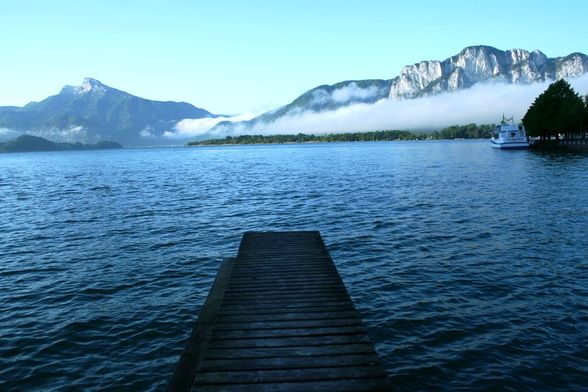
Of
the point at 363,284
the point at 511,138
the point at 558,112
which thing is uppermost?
the point at 558,112

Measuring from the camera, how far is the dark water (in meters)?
13.3

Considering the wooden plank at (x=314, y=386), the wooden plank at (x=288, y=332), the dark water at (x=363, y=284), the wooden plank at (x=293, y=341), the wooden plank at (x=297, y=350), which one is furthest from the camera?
the dark water at (x=363, y=284)

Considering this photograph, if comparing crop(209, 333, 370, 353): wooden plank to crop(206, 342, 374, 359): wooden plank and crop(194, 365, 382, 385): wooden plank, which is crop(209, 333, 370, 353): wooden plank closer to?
crop(206, 342, 374, 359): wooden plank

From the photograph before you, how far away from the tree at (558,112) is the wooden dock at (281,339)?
135474mm

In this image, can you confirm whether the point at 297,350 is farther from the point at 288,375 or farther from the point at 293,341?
the point at 288,375

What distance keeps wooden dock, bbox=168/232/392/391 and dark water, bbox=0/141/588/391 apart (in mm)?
2624

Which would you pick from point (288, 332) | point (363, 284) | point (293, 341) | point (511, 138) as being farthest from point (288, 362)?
point (511, 138)

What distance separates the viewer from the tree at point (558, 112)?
120 meters

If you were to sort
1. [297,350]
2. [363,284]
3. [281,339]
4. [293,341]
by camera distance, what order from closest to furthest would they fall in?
[297,350] → [293,341] → [281,339] → [363,284]

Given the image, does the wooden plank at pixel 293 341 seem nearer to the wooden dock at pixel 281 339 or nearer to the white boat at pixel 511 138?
the wooden dock at pixel 281 339

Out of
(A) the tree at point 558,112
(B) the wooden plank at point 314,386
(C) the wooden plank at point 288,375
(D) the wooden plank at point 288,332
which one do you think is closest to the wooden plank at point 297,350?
(D) the wooden plank at point 288,332

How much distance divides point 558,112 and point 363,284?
139 m

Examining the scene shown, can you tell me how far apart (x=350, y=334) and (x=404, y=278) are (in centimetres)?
1111

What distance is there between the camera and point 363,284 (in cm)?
2045
